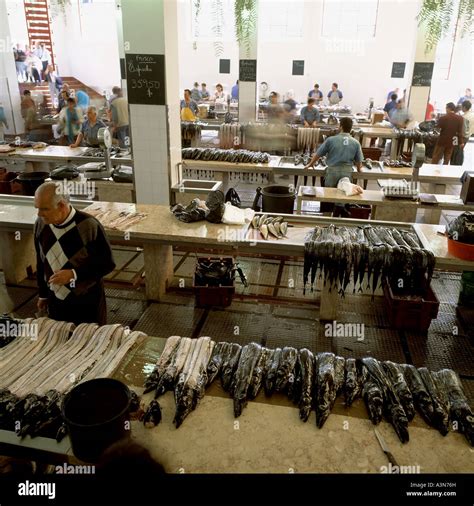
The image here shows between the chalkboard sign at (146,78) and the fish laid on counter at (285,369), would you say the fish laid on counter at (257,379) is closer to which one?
the fish laid on counter at (285,369)

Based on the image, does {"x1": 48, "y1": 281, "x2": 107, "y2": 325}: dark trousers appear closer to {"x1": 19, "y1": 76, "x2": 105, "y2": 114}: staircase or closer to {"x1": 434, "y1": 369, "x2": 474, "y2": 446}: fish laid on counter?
{"x1": 434, "y1": 369, "x2": 474, "y2": 446}: fish laid on counter

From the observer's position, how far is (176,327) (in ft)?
18.5

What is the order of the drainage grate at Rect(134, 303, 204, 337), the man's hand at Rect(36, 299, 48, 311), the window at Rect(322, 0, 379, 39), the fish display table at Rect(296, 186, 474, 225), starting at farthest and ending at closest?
the window at Rect(322, 0, 379, 39)
the fish display table at Rect(296, 186, 474, 225)
the drainage grate at Rect(134, 303, 204, 337)
the man's hand at Rect(36, 299, 48, 311)

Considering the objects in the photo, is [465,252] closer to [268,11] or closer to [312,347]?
[312,347]

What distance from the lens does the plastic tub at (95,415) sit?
7.36ft

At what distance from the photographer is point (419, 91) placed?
44.3ft

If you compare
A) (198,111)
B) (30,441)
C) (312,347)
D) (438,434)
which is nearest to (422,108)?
(198,111)

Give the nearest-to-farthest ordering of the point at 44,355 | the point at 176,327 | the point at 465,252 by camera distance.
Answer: the point at 44,355 < the point at 465,252 < the point at 176,327

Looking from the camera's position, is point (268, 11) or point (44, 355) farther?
point (268, 11)

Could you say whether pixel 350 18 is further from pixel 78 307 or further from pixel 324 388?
pixel 324 388

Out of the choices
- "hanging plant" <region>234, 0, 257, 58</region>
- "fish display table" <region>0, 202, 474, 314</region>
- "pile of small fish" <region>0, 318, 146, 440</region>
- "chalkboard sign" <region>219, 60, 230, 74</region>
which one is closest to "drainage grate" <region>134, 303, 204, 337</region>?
"fish display table" <region>0, 202, 474, 314</region>

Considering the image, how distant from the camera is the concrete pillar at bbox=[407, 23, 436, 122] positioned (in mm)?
13042

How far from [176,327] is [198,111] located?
478 inches

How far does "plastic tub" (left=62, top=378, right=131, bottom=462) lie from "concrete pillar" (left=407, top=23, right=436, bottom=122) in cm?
1358
